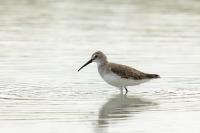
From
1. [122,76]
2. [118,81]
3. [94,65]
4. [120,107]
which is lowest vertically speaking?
[120,107]

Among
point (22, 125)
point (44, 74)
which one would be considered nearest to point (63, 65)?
point (44, 74)

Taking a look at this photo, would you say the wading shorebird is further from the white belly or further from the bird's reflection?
the bird's reflection

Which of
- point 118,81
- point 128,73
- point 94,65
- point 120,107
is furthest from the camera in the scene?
point 94,65

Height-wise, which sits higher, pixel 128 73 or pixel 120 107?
pixel 128 73

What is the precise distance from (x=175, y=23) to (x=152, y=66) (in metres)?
7.91

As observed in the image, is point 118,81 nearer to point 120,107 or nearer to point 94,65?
point 120,107

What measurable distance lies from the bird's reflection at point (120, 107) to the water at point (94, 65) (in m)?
0.02

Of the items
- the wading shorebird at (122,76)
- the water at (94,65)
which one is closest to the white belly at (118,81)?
the wading shorebird at (122,76)

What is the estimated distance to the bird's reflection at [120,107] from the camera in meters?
14.9

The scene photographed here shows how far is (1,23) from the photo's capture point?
2803 cm

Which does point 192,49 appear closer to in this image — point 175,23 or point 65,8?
point 175,23

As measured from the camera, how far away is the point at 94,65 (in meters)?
21.9

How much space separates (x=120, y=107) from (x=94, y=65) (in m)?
5.70

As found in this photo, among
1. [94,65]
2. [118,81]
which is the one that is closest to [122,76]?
[118,81]
